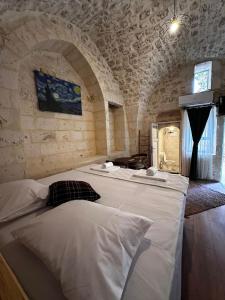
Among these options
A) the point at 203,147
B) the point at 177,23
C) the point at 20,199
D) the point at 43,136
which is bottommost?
the point at 20,199

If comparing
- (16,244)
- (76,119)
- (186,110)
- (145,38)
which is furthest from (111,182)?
(186,110)

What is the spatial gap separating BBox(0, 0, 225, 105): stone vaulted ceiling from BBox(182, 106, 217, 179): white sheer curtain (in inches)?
55.7

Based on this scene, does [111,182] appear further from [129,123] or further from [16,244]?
[129,123]

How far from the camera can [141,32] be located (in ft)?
8.95

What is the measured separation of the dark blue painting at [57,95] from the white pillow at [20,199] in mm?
1717

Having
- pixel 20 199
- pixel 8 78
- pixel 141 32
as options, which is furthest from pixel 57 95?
pixel 20 199

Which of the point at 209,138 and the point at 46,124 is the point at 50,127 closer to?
the point at 46,124

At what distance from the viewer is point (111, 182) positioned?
1.77 m

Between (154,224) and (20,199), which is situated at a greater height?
(20,199)

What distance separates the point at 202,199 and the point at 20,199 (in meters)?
3.08

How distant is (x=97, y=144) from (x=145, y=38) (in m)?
2.55

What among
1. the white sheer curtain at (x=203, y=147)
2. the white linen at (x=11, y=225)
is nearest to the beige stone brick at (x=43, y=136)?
the white linen at (x=11, y=225)

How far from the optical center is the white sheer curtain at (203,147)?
11.9 ft

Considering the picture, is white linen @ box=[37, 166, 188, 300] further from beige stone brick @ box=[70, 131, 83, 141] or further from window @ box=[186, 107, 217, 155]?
window @ box=[186, 107, 217, 155]
